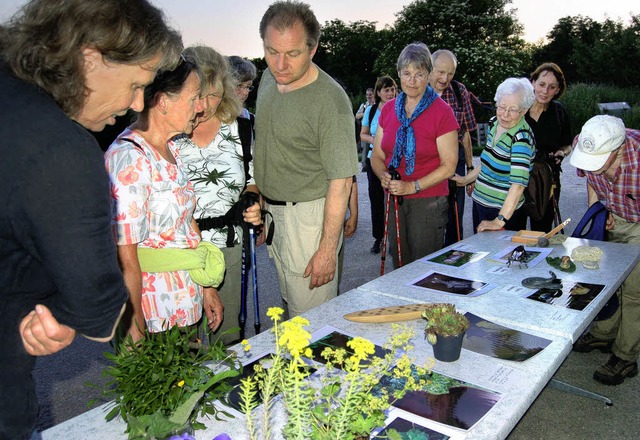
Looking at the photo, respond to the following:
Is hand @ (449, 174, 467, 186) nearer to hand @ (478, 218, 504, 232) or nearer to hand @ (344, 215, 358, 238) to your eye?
hand @ (478, 218, 504, 232)

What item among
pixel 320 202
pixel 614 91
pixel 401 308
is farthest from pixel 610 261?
pixel 614 91

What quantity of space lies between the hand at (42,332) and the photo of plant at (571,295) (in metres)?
1.82

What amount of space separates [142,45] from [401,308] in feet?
4.47

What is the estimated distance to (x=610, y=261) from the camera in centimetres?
264

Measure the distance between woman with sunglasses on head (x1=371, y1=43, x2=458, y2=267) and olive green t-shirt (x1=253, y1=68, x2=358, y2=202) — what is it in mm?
975

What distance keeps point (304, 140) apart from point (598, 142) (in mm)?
1532

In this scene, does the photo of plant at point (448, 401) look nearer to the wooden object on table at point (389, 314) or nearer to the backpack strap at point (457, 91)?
the wooden object on table at point (389, 314)

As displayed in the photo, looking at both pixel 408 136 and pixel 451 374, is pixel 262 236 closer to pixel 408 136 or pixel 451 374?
pixel 408 136

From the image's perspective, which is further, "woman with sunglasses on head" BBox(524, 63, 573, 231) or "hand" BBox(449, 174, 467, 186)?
"hand" BBox(449, 174, 467, 186)

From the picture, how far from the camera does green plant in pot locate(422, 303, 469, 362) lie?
5.32 feet

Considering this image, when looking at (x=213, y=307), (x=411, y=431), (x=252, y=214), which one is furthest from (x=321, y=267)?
(x=411, y=431)

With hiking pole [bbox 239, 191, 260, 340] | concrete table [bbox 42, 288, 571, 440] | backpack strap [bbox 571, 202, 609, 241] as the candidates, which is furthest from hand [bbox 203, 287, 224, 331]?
backpack strap [bbox 571, 202, 609, 241]

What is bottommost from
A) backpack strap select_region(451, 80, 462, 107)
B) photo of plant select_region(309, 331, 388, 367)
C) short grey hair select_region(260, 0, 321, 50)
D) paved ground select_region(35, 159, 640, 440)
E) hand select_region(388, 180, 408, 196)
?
paved ground select_region(35, 159, 640, 440)

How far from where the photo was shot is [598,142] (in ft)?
8.92
